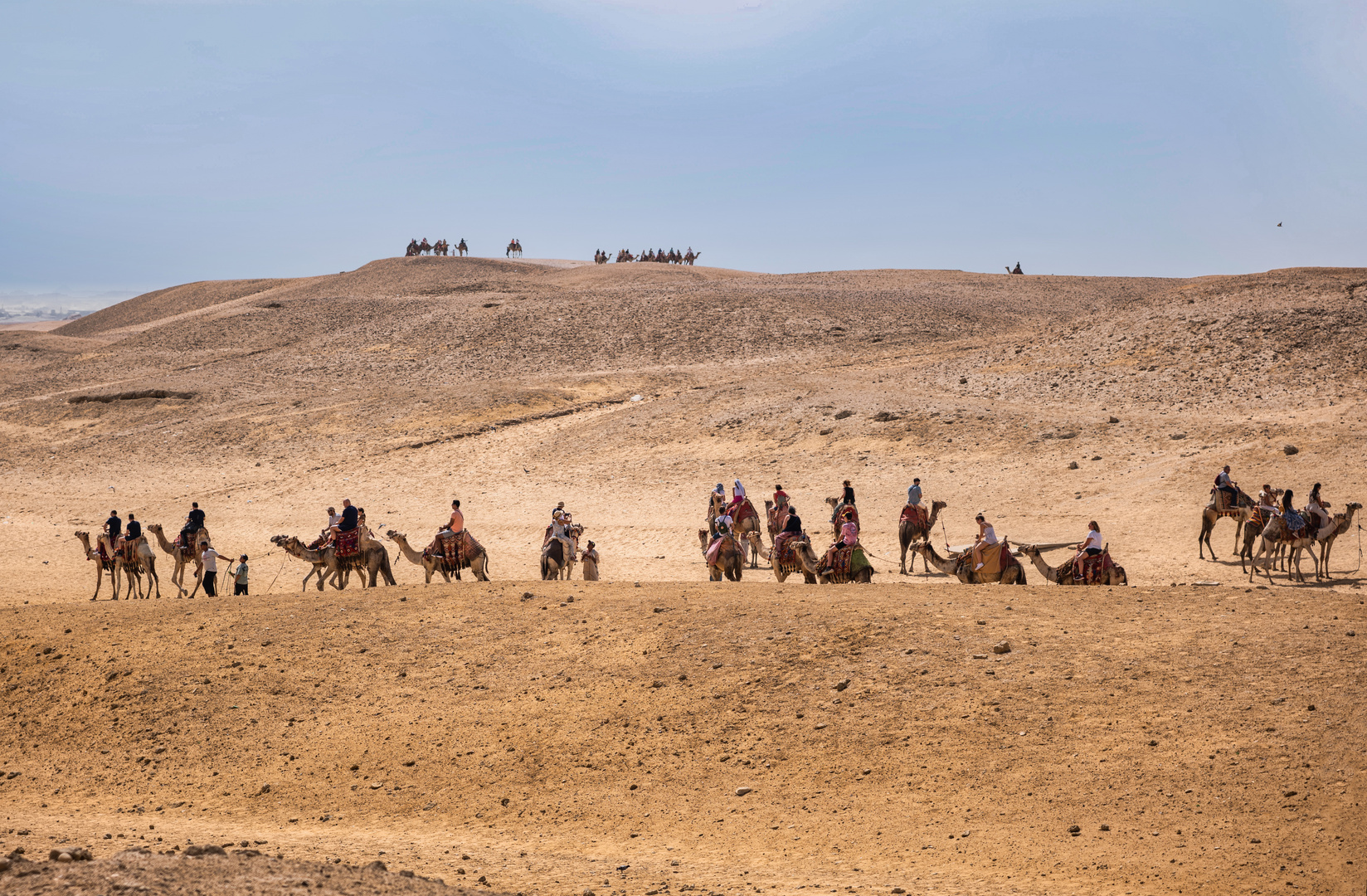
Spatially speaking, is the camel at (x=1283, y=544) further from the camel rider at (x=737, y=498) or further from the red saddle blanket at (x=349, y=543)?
the red saddle blanket at (x=349, y=543)

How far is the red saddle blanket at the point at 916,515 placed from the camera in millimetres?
21562

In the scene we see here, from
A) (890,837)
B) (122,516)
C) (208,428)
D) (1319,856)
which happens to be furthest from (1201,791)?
(208,428)

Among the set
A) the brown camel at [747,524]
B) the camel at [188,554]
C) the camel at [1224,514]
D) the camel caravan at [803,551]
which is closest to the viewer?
the camel caravan at [803,551]

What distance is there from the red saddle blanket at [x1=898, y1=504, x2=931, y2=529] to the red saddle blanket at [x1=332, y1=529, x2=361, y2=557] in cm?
1095

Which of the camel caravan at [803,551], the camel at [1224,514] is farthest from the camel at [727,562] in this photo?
the camel at [1224,514]

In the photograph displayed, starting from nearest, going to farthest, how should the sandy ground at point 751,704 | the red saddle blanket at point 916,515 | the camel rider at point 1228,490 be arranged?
1. the sandy ground at point 751,704
2. the camel rider at point 1228,490
3. the red saddle blanket at point 916,515

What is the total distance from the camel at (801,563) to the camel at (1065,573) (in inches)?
157

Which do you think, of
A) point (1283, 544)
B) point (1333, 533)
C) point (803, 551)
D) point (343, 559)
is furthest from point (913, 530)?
point (343, 559)

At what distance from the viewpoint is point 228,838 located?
887cm

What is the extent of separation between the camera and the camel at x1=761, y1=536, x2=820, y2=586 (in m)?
→ 17.3

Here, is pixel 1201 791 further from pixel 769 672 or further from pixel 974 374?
pixel 974 374

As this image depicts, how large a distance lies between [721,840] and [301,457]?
32460 millimetres

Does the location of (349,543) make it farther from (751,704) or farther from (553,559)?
(751,704)

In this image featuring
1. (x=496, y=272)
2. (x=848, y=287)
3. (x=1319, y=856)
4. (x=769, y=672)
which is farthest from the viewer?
(x=496, y=272)
